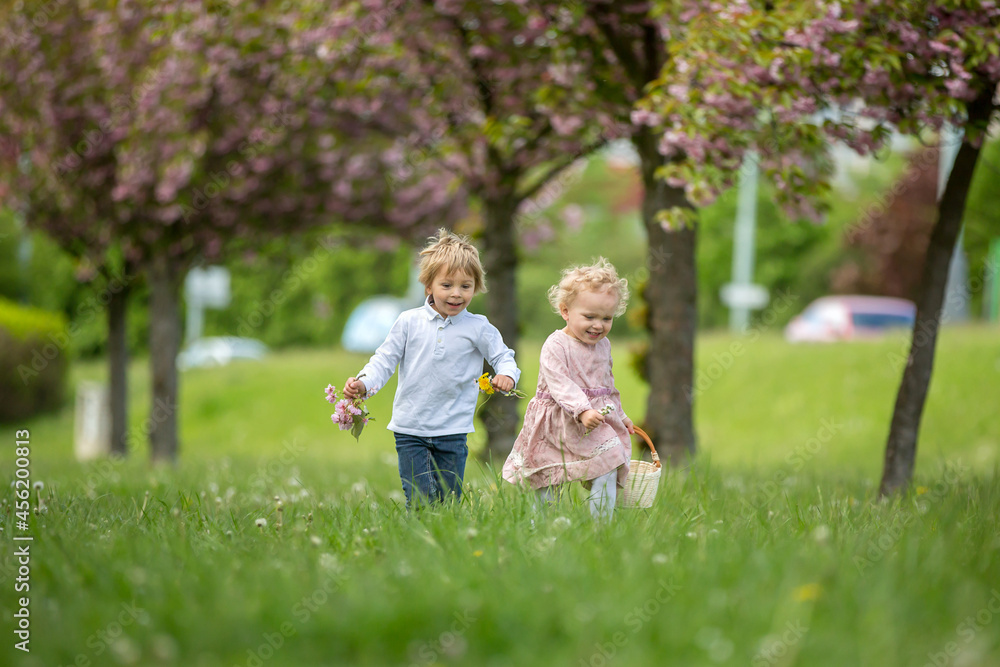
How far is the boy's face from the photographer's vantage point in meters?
4.73

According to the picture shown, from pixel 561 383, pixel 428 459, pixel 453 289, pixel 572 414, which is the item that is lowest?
pixel 428 459

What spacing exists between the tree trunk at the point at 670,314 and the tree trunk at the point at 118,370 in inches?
353

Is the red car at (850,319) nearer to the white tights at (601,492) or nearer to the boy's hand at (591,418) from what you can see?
the white tights at (601,492)

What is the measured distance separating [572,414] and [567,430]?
16 cm

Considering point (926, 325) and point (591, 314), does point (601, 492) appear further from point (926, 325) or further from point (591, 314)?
point (926, 325)

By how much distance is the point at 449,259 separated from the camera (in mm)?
4719

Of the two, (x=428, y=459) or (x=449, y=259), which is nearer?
(x=449, y=259)

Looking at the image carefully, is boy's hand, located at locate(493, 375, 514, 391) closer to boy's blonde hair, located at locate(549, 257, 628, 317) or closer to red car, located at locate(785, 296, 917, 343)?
boy's blonde hair, located at locate(549, 257, 628, 317)

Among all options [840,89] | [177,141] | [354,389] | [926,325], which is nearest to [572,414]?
[354,389]

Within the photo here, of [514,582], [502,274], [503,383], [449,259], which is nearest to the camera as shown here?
[514,582]

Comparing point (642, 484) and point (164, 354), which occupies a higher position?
point (642, 484)

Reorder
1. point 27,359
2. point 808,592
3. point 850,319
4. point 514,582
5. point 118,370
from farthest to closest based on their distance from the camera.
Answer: point 850,319, point 27,359, point 118,370, point 514,582, point 808,592

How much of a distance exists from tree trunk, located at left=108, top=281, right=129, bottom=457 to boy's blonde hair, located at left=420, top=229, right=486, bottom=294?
10.7m

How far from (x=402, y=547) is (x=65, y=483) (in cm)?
539
